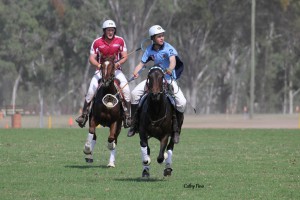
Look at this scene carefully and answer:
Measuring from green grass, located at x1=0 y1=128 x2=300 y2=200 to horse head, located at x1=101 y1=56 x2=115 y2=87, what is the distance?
168cm

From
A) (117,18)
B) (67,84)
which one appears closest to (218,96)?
(67,84)

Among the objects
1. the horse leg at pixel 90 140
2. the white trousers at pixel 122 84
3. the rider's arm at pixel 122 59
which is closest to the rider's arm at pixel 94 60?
the white trousers at pixel 122 84

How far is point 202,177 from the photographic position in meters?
16.6

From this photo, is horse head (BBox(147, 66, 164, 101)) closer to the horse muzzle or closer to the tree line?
the horse muzzle

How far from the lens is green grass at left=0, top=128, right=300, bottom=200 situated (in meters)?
13.9

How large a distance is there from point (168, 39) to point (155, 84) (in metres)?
76.3

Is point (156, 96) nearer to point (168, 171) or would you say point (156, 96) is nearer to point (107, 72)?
point (168, 171)

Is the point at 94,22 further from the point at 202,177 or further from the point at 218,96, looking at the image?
the point at 202,177

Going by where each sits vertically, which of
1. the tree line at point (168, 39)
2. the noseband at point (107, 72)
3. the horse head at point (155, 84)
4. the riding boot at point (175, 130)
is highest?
the tree line at point (168, 39)

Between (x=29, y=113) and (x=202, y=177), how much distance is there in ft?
237

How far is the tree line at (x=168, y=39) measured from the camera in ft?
285

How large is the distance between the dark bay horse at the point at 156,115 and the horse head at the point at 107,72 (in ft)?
5.92

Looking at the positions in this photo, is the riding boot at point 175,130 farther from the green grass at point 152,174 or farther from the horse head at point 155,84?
the horse head at point 155,84

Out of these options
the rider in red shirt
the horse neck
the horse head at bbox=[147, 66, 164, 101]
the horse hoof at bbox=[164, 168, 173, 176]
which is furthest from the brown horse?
the horse head at bbox=[147, 66, 164, 101]
